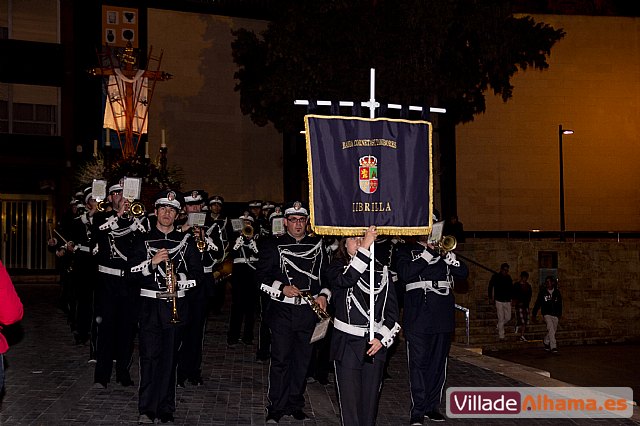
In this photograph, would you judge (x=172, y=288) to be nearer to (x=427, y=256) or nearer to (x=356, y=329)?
(x=356, y=329)

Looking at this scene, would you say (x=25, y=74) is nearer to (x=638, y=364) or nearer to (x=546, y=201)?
(x=546, y=201)

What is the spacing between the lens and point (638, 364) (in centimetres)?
2273

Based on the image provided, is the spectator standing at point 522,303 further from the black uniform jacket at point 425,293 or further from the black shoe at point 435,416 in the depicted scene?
the black shoe at point 435,416

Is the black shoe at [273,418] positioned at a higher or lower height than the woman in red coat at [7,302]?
lower

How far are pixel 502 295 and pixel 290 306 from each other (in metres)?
14.6

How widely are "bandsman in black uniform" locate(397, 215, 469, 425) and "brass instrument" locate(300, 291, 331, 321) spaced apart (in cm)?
130

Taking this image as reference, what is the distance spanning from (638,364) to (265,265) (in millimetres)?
16629

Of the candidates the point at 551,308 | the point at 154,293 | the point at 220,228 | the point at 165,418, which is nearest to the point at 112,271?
the point at 154,293

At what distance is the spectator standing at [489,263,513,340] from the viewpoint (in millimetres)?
22781

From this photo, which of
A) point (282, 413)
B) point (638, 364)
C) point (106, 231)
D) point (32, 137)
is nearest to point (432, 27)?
point (638, 364)

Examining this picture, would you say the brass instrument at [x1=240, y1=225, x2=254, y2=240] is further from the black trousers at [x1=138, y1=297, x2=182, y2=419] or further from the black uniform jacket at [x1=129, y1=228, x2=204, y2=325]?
the black trousers at [x1=138, y1=297, x2=182, y2=419]

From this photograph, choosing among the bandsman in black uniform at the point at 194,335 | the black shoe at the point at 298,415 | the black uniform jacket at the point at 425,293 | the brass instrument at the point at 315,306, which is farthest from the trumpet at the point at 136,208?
the black uniform jacket at the point at 425,293

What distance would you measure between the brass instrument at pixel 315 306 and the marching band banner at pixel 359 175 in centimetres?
150

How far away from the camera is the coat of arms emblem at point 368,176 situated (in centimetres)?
709
